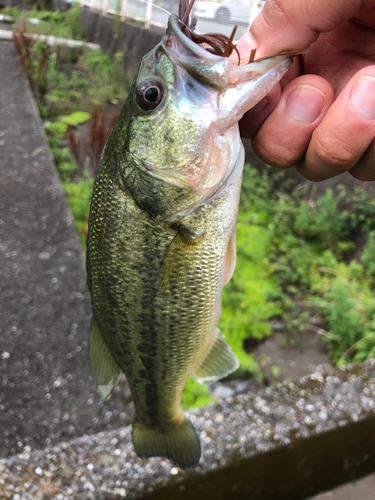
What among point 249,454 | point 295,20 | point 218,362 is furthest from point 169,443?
point 295,20

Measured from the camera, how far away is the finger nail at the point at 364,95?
112 cm

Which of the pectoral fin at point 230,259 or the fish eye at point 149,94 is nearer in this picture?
the fish eye at point 149,94

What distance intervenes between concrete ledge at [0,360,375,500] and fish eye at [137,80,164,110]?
152cm

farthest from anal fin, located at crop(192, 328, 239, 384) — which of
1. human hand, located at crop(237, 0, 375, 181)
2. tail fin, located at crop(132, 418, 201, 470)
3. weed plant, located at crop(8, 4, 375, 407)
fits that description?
weed plant, located at crop(8, 4, 375, 407)

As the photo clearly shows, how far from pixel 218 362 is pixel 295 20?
3.87ft

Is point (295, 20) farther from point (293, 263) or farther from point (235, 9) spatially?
point (235, 9)

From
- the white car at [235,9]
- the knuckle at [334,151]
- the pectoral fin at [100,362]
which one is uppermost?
the knuckle at [334,151]

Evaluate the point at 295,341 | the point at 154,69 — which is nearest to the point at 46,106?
the point at 295,341

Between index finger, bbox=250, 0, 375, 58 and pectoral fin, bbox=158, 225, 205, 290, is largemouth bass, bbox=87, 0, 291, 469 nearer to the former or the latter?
pectoral fin, bbox=158, 225, 205, 290

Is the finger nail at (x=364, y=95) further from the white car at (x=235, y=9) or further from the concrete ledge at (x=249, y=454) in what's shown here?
the white car at (x=235, y=9)

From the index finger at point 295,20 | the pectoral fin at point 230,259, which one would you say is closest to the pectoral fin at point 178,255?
the pectoral fin at point 230,259

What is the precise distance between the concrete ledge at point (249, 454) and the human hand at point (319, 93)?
128 centimetres

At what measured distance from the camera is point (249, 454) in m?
1.85

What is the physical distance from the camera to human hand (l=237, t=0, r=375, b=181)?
1.12 meters
